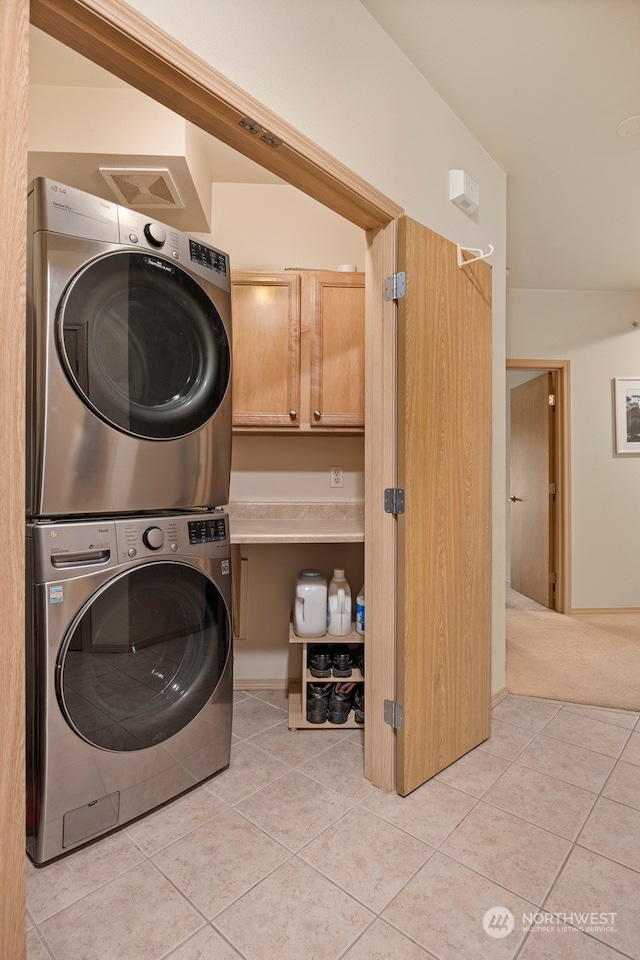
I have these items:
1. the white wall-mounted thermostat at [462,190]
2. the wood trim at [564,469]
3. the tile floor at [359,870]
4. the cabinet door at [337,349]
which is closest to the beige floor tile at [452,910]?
the tile floor at [359,870]

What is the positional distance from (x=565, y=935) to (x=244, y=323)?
239 cm

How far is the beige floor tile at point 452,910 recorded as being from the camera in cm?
119

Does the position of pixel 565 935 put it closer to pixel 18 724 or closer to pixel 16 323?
pixel 18 724

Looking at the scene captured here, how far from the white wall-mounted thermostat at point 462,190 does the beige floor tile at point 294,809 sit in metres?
2.40

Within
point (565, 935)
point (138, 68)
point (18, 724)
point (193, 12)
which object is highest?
point (193, 12)

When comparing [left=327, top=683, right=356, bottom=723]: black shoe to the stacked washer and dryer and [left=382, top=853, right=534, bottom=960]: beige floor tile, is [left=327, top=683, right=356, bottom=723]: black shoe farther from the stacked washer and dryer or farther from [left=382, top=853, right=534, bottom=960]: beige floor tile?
[left=382, top=853, right=534, bottom=960]: beige floor tile

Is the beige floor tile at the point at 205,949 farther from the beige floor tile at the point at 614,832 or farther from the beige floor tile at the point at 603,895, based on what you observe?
the beige floor tile at the point at 614,832

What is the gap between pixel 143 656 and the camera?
63.6 inches

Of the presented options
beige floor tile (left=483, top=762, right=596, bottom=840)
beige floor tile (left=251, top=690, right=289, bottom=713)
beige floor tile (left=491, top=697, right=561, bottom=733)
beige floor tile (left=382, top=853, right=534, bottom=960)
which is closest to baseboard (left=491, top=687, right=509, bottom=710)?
beige floor tile (left=491, top=697, right=561, bottom=733)

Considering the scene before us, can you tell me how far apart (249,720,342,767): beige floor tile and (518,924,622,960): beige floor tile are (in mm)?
967

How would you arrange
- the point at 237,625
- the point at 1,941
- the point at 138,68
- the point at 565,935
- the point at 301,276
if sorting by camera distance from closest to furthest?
the point at 1,941 → the point at 138,68 → the point at 565,935 → the point at 301,276 → the point at 237,625

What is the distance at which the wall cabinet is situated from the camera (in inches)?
93.7

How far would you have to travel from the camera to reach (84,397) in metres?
1.43

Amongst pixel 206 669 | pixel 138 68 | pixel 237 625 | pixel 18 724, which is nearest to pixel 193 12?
pixel 138 68
